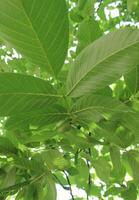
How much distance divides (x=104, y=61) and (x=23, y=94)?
0.64ft

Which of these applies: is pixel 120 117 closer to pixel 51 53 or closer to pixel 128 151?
pixel 128 151

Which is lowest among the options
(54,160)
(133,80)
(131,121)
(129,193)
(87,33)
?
(129,193)

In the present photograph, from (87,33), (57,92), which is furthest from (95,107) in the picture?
(87,33)

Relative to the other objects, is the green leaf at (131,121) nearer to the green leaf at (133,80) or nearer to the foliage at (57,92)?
the foliage at (57,92)

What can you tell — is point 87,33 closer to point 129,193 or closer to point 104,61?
point 104,61

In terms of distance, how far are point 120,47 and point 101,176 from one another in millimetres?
771

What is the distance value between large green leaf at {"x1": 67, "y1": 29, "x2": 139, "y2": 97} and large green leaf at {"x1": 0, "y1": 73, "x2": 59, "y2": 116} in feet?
0.21

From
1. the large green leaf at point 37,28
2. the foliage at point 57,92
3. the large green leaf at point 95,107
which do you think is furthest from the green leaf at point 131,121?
the large green leaf at point 37,28

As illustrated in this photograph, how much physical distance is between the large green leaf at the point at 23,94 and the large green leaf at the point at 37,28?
0.17 feet

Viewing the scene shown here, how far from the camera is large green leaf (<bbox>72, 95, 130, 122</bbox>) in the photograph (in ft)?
2.72

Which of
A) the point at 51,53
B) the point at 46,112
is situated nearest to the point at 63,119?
the point at 46,112

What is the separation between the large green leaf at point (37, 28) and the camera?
0.62m

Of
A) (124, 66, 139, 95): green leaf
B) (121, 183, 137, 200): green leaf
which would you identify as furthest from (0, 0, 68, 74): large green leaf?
(121, 183, 137, 200): green leaf

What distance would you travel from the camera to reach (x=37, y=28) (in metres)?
0.65
